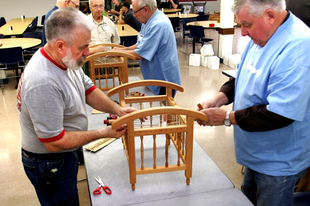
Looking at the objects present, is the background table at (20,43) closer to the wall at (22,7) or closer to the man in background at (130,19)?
the man in background at (130,19)

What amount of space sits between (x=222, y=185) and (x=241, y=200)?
0.51 ft

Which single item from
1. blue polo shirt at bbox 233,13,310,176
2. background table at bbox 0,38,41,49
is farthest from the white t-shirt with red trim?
background table at bbox 0,38,41,49

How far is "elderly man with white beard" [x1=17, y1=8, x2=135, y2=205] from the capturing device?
1376 mm

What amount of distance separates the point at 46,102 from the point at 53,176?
0.49m

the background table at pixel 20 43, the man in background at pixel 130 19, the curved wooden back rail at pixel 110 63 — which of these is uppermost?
the man in background at pixel 130 19

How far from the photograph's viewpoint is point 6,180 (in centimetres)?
307

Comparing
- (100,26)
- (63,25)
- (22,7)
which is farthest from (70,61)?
(22,7)

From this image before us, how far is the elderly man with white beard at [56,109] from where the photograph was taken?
4.51ft

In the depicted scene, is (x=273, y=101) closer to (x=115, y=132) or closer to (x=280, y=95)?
(x=280, y=95)

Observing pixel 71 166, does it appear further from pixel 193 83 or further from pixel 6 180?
pixel 193 83

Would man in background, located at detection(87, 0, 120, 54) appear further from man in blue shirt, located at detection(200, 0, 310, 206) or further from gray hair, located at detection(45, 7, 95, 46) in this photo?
man in blue shirt, located at detection(200, 0, 310, 206)

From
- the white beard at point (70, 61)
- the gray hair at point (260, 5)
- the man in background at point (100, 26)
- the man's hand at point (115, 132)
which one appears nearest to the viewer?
the gray hair at point (260, 5)

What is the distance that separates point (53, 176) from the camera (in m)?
1.61

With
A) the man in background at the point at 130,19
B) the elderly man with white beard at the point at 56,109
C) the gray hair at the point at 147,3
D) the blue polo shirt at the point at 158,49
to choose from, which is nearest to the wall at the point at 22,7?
the man in background at the point at 130,19
